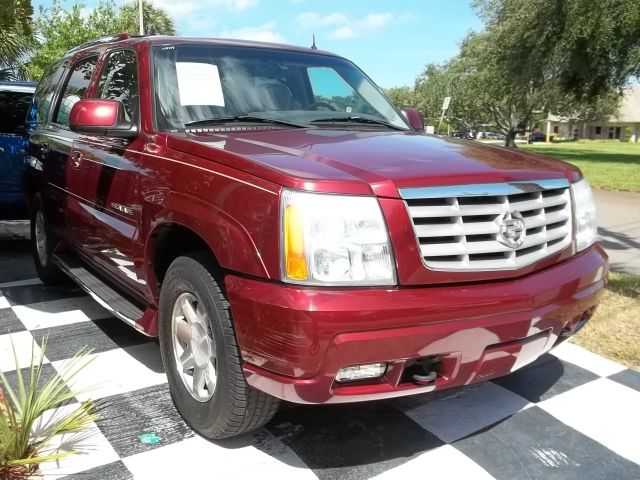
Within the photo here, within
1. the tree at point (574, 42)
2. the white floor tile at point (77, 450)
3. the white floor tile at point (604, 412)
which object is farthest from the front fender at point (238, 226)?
the tree at point (574, 42)

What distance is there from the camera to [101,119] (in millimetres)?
2955

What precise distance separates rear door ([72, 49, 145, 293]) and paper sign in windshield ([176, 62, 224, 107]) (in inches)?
10.9

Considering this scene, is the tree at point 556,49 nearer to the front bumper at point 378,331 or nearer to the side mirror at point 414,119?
the side mirror at point 414,119

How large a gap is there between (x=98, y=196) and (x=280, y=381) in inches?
75.5

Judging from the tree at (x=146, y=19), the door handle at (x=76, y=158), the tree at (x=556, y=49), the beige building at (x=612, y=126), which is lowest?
the beige building at (x=612, y=126)

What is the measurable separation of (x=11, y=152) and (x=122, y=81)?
3.36m

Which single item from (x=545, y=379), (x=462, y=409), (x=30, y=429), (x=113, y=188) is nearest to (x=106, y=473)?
(x=30, y=429)

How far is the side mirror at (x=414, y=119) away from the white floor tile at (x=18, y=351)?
2.74 meters

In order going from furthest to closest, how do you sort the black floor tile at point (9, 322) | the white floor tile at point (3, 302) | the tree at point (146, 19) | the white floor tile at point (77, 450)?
the tree at point (146, 19) → the white floor tile at point (3, 302) → the black floor tile at point (9, 322) → the white floor tile at point (77, 450)

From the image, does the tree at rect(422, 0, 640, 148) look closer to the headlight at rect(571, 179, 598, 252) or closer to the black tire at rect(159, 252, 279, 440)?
the headlight at rect(571, 179, 598, 252)

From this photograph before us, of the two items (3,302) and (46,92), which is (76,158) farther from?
(3,302)

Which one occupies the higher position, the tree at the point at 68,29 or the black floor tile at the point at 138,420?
the tree at the point at 68,29

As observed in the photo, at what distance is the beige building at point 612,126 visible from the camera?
3142 inches

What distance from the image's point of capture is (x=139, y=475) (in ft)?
8.00
